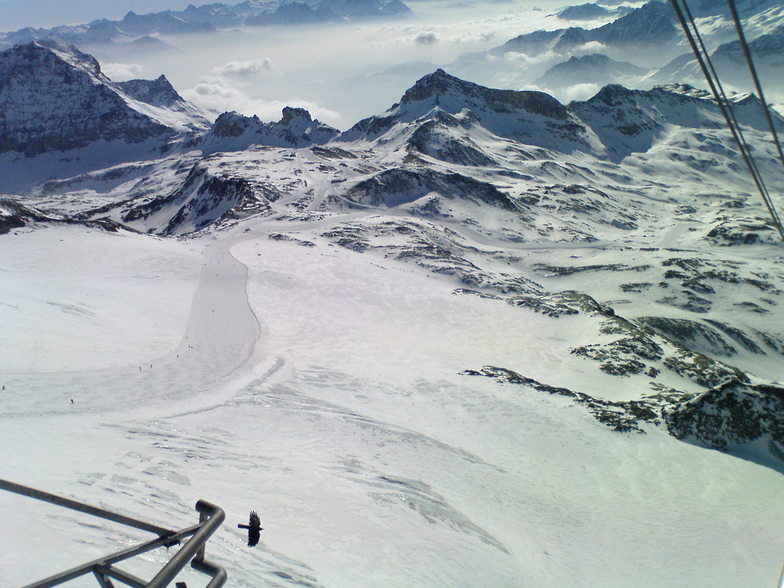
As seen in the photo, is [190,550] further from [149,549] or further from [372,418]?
[372,418]

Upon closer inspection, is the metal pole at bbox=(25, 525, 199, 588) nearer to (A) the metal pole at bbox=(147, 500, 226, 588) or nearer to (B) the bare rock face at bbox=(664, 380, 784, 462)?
(A) the metal pole at bbox=(147, 500, 226, 588)

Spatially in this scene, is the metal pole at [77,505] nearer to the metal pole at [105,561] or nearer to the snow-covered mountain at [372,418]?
the metal pole at [105,561]

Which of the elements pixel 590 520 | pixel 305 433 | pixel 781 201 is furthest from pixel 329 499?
pixel 781 201

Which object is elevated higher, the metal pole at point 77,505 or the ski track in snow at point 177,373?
the metal pole at point 77,505

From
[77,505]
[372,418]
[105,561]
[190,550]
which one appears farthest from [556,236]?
[105,561]

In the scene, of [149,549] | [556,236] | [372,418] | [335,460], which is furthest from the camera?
[556,236]

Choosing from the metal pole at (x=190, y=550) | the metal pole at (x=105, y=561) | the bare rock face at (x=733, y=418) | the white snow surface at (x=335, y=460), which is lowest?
the white snow surface at (x=335, y=460)

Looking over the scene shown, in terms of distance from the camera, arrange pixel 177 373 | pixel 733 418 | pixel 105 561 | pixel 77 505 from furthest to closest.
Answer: pixel 733 418
pixel 177 373
pixel 77 505
pixel 105 561

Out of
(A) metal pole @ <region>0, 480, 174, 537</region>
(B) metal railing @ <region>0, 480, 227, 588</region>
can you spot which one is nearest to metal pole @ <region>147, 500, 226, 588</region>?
(B) metal railing @ <region>0, 480, 227, 588</region>

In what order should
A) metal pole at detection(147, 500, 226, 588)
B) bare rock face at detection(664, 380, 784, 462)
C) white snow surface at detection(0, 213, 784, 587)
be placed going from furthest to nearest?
1. bare rock face at detection(664, 380, 784, 462)
2. white snow surface at detection(0, 213, 784, 587)
3. metal pole at detection(147, 500, 226, 588)

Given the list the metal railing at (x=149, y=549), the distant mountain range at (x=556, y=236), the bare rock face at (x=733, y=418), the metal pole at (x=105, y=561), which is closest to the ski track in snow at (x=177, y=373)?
the metal railing at (x=149, y=549)

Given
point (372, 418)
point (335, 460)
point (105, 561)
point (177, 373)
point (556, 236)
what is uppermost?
point (556, 236)

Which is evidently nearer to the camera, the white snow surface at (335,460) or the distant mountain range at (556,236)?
the white snow surface at (335,460)
